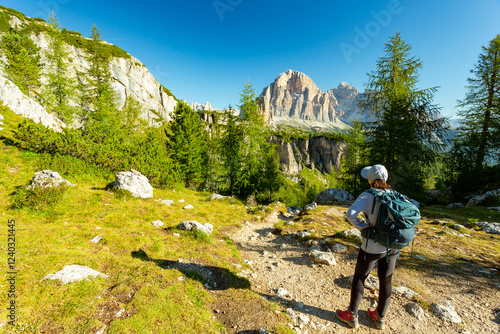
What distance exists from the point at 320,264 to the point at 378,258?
2.95 metres

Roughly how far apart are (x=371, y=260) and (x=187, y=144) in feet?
66.6

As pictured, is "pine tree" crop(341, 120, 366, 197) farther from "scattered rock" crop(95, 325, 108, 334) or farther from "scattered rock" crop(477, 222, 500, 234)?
"scattered rock" crop(95, 325, 108, 334)

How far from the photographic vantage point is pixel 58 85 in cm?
2509

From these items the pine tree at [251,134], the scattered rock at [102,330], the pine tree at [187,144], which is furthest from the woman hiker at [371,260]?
the pine tree at [187,144]

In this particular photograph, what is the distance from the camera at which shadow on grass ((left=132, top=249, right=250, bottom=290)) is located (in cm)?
445

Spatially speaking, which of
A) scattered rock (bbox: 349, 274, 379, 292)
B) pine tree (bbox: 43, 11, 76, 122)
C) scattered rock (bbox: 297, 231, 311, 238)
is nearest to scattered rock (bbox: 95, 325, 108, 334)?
scattered rock (bbox: 349, 274, 379, 292)

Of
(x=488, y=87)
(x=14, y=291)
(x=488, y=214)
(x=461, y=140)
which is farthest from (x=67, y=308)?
(x=488, y=87)

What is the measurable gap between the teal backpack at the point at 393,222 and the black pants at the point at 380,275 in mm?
428

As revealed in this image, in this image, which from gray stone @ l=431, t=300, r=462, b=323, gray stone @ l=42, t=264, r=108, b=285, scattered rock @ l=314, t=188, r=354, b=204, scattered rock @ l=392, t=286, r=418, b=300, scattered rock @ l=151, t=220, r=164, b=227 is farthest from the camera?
scattered rock @ l=314, t=188, r=354, b=204

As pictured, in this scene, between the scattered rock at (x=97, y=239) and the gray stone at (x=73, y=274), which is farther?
the scattered rock at (x=97, y=239)

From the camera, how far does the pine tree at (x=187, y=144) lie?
810 inches

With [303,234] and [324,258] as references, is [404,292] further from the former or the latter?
[303,234]

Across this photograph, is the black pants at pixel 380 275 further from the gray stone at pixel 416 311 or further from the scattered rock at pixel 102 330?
the scattered rock at pixel 102 330

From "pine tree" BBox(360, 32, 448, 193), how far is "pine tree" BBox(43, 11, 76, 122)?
123 ft
